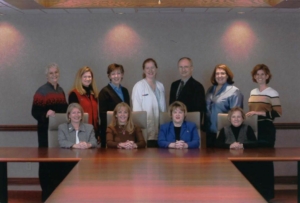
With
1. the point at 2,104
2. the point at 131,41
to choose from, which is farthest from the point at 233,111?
the point at 2,104

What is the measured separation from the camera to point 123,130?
5551mm

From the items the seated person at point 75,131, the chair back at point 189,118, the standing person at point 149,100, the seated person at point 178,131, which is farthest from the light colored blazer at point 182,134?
the seated person at point 75,131

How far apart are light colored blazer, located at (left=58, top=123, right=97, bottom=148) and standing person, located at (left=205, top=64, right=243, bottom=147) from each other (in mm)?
1424

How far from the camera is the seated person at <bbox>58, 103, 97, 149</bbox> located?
548 cm

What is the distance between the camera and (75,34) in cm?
732

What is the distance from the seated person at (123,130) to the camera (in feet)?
18.1

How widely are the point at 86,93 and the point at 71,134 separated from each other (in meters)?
0.72

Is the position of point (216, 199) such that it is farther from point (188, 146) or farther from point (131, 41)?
point (131, 41)

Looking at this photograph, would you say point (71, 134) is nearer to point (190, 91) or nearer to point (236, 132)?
point (190, 91)

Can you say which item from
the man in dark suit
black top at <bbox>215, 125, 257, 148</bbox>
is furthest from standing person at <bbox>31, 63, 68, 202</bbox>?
black top at <bbox>215, 125, 257, 148</bbox>

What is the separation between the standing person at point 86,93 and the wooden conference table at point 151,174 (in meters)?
0.92

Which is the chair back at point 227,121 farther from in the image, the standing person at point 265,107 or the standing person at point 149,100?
the standing person at point 149,100

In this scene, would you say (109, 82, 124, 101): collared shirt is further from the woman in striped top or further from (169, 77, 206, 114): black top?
the woman in striped top

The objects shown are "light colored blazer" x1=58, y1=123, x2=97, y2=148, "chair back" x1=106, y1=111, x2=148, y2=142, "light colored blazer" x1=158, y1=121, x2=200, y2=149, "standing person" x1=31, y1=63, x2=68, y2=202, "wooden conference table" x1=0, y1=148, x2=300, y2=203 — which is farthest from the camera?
"standing person" x1=31, y1=63, x2=68, y2=202
